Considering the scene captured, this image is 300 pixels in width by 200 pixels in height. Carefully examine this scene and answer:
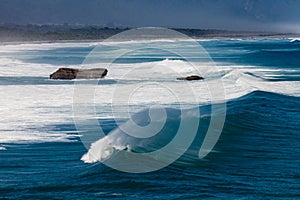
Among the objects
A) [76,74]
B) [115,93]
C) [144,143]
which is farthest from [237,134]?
[76,74]

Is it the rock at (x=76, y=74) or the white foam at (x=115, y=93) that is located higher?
the rock at (x=76, y=74)

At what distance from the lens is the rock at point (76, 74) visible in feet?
155

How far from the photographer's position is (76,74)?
47719 mm

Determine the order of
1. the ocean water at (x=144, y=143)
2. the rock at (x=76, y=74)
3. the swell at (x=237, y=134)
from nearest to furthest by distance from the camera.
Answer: the ocean water at (x=144, y=143), the swell at (x=237, y=134), the rock at (x=76, y=74)

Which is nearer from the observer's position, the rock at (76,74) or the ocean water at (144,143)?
the ocean water at (144,143)

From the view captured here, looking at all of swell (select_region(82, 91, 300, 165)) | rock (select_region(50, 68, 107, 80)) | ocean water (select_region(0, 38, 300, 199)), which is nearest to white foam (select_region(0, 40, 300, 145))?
ocean water (select_region(0, 38, 300, 199))

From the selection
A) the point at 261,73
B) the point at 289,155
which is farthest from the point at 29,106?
the point at 261,73

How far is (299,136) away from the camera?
22.8 meters

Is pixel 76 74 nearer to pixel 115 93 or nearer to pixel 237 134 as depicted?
pixel 115 93

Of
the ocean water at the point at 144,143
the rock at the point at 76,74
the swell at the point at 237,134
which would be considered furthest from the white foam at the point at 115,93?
the swell at the point at 237,134

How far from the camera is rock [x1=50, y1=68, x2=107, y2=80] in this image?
47.3 metres

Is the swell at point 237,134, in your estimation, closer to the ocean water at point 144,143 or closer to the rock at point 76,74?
the ocean water at point 144,143

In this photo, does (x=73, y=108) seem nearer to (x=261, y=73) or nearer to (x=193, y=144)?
(x=193, y=144)

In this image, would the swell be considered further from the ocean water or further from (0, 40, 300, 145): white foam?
(0, 40, 300, 145): white foam
